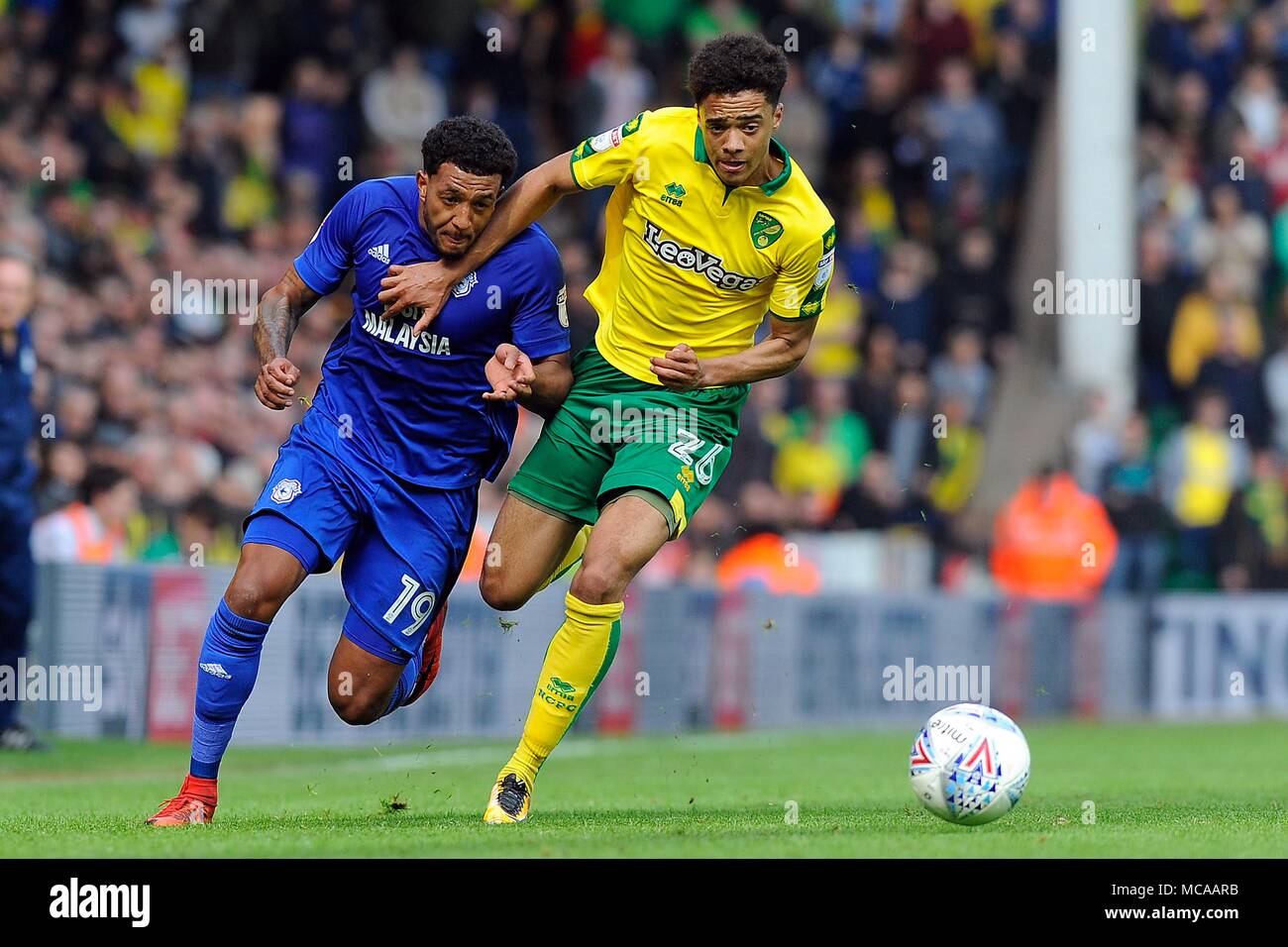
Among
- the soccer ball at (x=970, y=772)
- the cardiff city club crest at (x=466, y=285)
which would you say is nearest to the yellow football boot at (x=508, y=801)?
the soccer ball at (x=970, y=772)

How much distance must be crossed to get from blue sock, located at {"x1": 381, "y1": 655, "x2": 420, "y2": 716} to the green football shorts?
83 cm

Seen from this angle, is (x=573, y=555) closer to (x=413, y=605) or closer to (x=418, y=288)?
(x=413, y=605)

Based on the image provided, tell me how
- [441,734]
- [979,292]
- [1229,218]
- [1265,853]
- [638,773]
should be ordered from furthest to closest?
[1229,218] → [979,292] → [441,734] → [638,773] → [1265,853]

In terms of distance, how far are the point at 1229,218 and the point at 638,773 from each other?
39.6 feet

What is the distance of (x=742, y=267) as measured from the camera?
7.91 meters

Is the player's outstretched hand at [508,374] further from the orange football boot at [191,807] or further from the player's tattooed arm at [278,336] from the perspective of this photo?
the orange football boot at [191,807]

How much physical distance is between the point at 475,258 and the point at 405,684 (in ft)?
5.94

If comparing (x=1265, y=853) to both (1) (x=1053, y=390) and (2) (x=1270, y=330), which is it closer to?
(1) (x=1053, y=390)

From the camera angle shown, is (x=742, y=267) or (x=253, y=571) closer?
(x=253, y=571)

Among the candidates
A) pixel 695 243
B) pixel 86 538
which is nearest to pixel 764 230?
pixel 695 243

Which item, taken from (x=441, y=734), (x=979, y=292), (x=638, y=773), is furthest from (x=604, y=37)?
(x=638, y=773)

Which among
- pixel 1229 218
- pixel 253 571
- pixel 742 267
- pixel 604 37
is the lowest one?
pixel 253 571

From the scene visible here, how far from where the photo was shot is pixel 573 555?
8602 millimetres

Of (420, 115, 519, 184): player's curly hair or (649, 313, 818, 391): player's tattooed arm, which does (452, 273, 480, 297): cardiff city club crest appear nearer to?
(420, 115, 519, 184): player's curly hair
